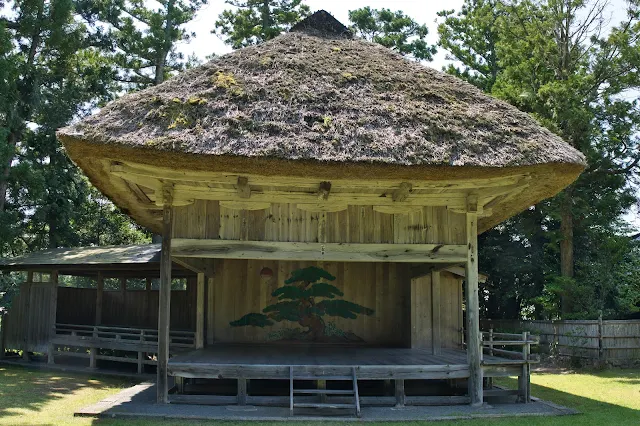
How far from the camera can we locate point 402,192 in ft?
29.9

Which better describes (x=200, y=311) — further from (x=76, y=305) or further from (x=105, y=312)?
(x=76, y=305)

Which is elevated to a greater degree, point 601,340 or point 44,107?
point 44,107

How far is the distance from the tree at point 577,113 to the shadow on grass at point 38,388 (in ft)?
42.9

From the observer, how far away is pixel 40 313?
16250mm

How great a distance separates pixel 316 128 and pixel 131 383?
26.4ft

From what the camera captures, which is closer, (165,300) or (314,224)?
(165,300)

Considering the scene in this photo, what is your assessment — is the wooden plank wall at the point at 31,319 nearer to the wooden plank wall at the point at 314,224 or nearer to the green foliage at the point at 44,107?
the green foliage at the point at 44,107

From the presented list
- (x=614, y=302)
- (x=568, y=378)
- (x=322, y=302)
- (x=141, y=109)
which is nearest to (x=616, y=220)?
(x=614, y=302)

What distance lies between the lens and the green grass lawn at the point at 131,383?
8500 millimetres

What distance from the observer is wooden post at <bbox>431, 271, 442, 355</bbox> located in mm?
12125

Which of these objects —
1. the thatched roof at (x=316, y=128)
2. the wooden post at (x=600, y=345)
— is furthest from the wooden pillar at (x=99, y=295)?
the wooden post at (x=600, y=345)

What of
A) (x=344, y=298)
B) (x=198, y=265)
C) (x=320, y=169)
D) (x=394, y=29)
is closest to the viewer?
(x=320, y=169)

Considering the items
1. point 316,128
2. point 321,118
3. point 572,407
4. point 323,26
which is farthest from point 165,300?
point 572,407

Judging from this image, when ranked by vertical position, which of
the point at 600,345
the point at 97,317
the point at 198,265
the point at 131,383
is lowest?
the point at 131,383
